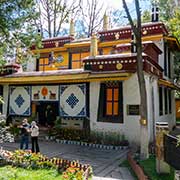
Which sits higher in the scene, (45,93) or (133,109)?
(45,93)

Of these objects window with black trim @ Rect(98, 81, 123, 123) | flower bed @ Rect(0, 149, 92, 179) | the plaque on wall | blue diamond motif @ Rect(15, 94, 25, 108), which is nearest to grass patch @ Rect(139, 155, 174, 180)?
flower bed @ Rect(0, 149, 92, 179)

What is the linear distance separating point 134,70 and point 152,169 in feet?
21.1

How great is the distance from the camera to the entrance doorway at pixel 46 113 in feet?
65.0

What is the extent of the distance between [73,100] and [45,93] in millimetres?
2245

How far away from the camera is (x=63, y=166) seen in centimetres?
938

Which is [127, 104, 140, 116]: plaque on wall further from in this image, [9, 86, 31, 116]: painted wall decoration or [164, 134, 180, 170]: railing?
[9, 86, 31, 116]: painted wall decoration

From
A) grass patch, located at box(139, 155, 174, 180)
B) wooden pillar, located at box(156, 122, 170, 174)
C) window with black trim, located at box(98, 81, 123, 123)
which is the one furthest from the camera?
window with black trim, located at box(98, 81, 123, 123)

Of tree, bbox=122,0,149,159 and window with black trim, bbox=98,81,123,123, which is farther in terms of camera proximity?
window with black trim, bbox=98,81,123,123

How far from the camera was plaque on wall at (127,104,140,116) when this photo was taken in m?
14.6

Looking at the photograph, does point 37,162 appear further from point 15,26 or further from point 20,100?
point 20,100

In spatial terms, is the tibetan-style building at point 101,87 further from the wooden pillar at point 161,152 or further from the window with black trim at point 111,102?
the wooden pillar at point 161,152

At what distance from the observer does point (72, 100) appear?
666 inches

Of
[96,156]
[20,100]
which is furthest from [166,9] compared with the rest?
[96,156]

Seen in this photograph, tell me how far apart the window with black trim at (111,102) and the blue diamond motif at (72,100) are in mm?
1752
